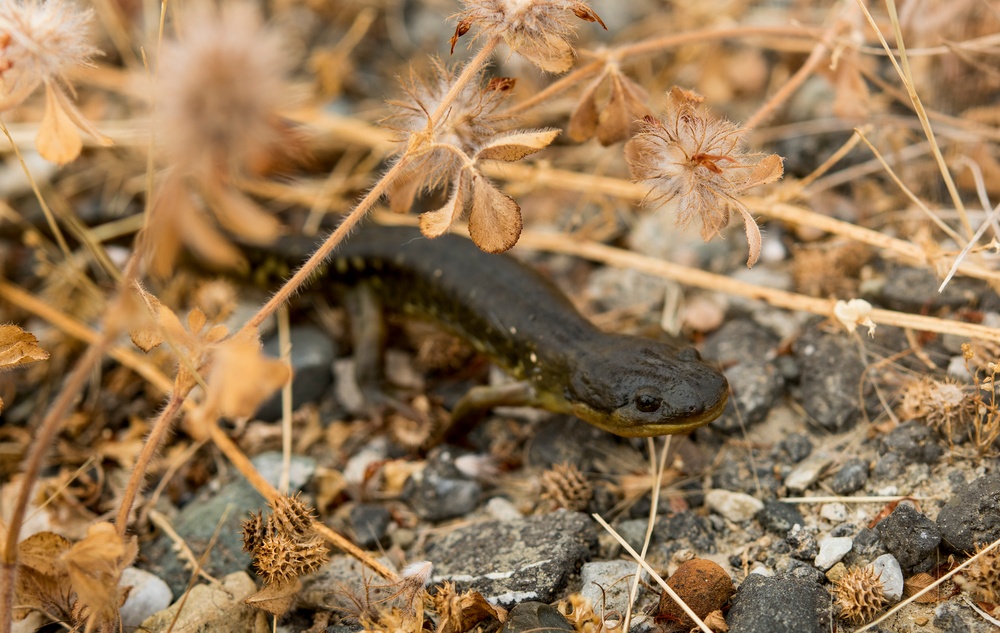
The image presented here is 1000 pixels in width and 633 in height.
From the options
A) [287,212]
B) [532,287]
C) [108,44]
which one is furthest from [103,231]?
[532,287]

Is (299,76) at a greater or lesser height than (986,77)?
greater

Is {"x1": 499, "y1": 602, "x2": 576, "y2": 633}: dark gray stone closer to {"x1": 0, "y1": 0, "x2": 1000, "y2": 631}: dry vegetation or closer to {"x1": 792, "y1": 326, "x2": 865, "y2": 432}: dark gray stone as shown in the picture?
{"x1": 0, "y1": 0, "x2": 1000, "y2": 631}: dry vegetation

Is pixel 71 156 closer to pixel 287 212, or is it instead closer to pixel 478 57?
pixel 478 57

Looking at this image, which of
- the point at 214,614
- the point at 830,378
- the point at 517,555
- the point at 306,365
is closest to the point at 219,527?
the point at 214,614

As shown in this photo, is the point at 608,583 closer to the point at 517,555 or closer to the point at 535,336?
the point at 517,555

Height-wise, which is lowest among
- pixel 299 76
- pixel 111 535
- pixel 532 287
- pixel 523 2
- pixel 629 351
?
pixel 111 535

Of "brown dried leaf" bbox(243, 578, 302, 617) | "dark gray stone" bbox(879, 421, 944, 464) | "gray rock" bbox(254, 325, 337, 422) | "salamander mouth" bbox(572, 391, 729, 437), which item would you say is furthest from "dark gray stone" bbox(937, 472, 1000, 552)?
"gray rock" bbox(254, 325, 337, 422)

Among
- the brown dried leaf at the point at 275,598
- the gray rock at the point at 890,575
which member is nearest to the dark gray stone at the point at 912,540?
the gray rock at the point at 890,575
